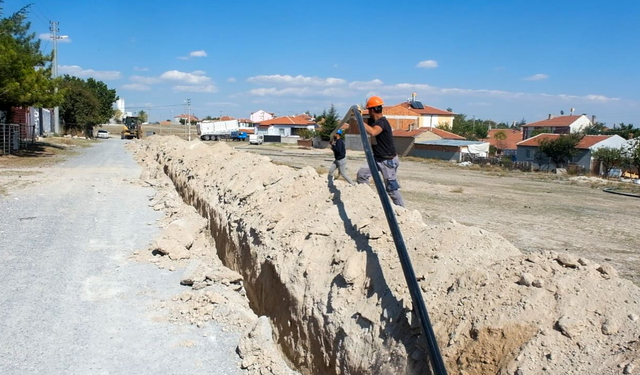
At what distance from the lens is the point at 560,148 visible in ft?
141

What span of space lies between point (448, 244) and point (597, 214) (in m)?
11.7

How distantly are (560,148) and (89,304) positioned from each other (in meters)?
43.1

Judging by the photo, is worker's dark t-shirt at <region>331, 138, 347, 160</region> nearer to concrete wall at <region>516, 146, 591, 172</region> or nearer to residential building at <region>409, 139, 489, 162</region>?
concrete wall at <region>516, 146, 591, 172</region>

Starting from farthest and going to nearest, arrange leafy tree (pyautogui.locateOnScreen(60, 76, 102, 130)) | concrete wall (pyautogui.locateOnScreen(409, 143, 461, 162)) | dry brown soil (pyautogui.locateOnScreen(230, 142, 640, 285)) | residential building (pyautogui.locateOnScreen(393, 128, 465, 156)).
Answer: leafy tree (pyautogui.locateOnScreen(60, 76, 102, 130)) → residential building (pyautogui.locateOnScreen(393, 128, 465, 156)) → concrete wall (pyautogui.locateOnScreen(409, 143, 461, 162)) → dry brown soil (pyautogui.locateOnScreen(230, 142, 640, 285))

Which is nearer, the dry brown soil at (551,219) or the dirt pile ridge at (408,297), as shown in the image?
the dirt pile ridge at (408,297)

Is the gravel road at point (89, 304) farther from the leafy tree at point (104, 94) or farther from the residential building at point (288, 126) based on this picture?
the residential building at point (288, 126)

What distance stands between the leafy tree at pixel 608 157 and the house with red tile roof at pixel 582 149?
0.97m

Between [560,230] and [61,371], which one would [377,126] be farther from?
[560,230]

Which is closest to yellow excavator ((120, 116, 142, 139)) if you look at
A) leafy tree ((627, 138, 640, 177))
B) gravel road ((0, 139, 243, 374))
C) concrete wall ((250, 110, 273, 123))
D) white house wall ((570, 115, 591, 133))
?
leafy tree ((627, 138, 640, 177))

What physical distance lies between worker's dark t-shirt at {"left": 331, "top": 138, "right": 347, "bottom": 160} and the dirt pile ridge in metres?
5.04

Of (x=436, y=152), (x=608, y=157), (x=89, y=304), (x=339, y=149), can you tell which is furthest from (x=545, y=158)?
(x=89, y=304)

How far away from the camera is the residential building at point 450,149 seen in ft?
152

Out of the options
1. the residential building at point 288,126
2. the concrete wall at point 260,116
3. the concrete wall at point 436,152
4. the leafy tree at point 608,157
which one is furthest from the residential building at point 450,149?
the concrete wall at point 260,116

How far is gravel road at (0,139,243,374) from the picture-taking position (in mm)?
4809
